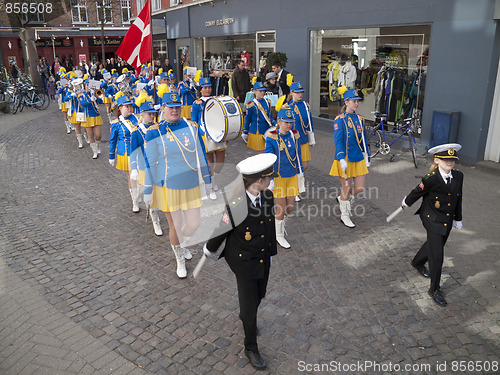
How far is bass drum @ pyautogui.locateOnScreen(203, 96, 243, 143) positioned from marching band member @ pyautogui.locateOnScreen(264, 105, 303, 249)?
2154mm

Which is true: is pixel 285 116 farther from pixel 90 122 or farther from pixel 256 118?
pixel 90 122

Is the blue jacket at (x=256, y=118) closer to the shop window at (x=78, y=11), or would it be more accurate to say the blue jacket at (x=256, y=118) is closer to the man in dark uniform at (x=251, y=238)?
the man in dark uniform at (x=251, y=238)

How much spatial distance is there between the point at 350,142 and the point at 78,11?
43.1m

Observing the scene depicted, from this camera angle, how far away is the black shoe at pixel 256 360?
4.05 metres

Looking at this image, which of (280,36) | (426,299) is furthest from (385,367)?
(280,36)

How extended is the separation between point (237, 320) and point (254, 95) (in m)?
5.55

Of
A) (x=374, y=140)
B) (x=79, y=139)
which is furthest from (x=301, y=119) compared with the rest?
(x=79, y=139)

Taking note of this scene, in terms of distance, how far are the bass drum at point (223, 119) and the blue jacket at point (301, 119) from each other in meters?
1.09

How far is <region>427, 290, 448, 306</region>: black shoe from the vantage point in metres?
4.97

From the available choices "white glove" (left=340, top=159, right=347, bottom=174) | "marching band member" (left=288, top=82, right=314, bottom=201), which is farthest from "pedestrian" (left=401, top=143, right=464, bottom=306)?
"marching band member" (left=288, top=82, right=314, bottom=201)

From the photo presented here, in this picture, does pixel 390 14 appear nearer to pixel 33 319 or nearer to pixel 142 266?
pixel 142 266

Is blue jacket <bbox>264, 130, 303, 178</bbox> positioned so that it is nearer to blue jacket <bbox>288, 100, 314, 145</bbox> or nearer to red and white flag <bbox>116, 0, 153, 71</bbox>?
blue jacket <bbox>288, 100, 314, 145</bbox>

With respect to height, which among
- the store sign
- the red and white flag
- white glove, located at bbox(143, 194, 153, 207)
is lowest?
white glove, located at bbox(143, 194, 153, 207)

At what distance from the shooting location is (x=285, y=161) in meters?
6.18
